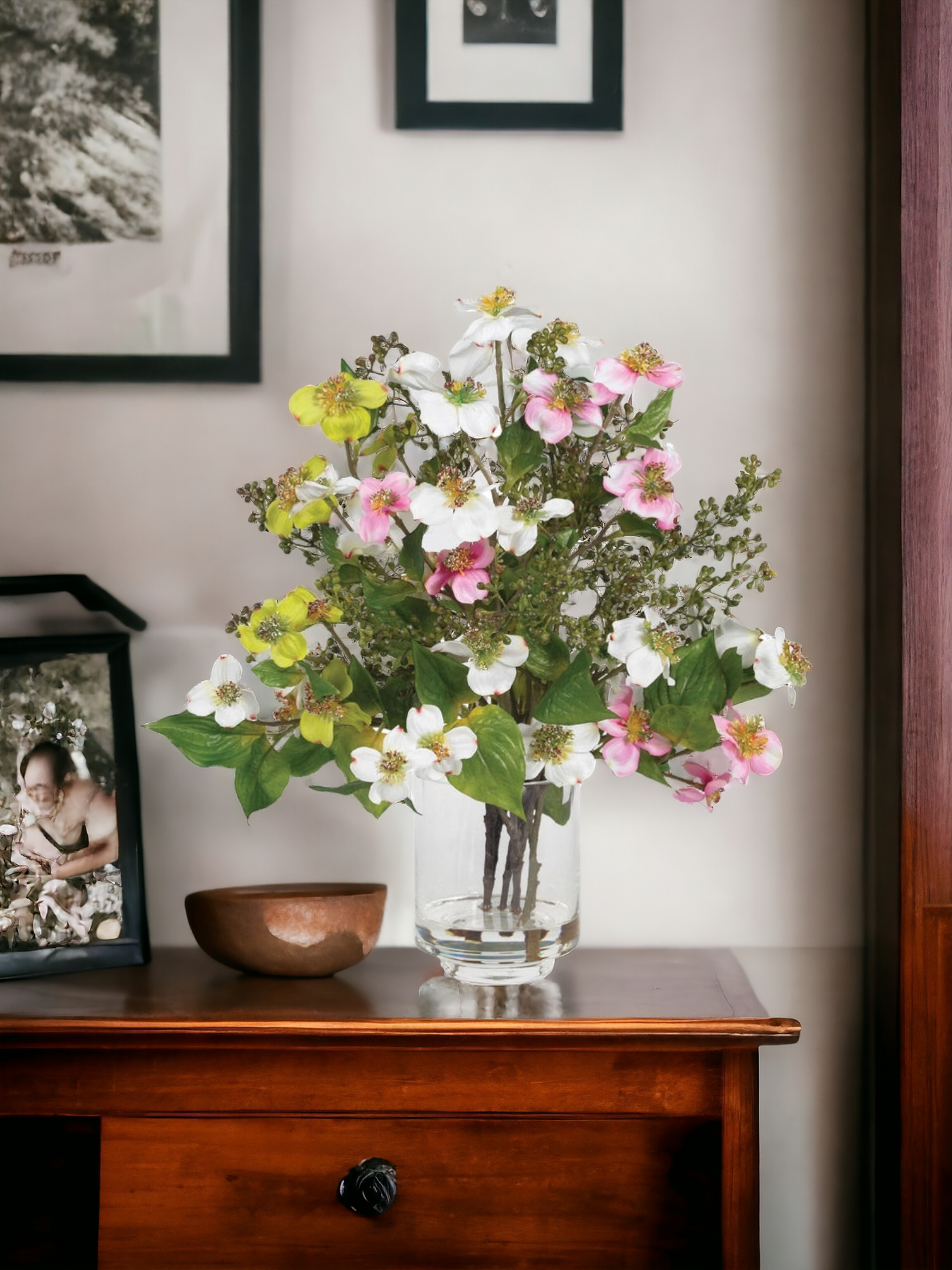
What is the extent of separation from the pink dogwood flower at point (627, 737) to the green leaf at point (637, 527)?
0.48 feet

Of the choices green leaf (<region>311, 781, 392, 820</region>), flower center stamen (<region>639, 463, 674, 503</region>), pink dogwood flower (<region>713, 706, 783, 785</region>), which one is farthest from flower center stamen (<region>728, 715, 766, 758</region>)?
green leaf (<region>311, 781, 392, 820</region>)

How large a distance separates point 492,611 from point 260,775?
0.27m

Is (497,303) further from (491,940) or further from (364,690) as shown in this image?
(491,940)

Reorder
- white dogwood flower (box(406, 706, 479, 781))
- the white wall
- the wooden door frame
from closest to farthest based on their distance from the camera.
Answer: white dogwood flower (box(406, 706, 479, 781)), the wooden door frame, the white wall

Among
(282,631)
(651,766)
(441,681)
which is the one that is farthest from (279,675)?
(651,766)

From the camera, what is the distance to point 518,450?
2.81 feet

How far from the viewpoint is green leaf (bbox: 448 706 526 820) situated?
2.68 ft

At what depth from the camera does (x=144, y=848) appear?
1.21 m

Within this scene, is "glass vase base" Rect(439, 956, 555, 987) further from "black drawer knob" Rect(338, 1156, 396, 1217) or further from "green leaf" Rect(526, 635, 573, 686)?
"green leaf" Rect(526, 635, 573, 686)

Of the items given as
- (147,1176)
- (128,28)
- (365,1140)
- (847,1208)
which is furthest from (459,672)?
(128,28)

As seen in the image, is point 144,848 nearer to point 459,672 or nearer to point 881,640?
point 459,672

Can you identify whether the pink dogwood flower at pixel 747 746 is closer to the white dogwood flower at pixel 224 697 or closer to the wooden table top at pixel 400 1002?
the wooden table top at pixel 400 1002

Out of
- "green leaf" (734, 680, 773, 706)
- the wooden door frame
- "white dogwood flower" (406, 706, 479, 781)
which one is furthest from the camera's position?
the wooden door frame

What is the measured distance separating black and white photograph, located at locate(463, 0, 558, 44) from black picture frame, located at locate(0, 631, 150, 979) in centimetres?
84
